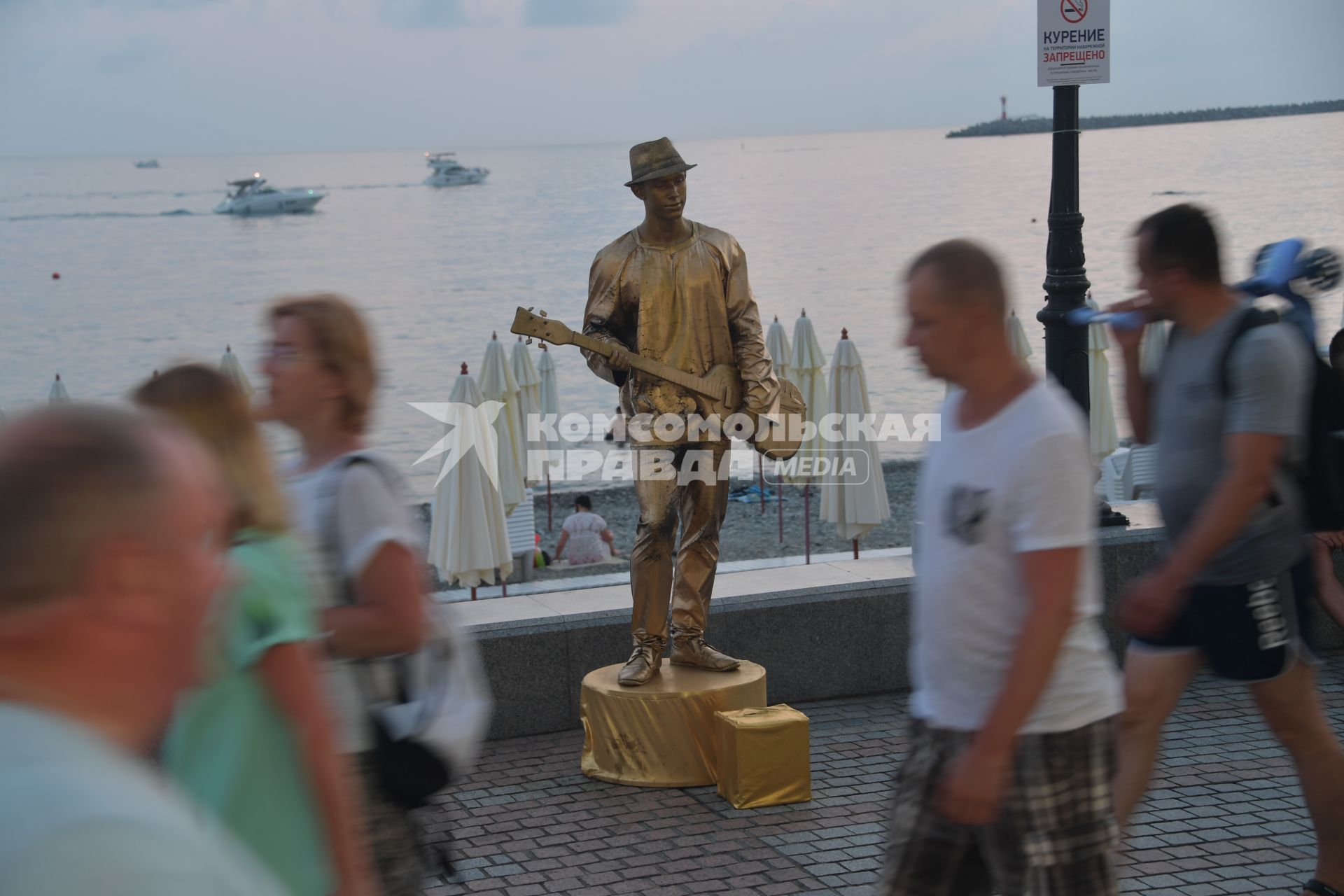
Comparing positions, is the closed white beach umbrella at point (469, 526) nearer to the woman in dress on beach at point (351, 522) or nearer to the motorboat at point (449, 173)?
the woman in dress on beach at point (351, 522)

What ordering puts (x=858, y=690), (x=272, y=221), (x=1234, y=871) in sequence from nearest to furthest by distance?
(x=1234, y=871) → (x=858, y=690) → (x=272, y=221)

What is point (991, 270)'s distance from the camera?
284cm

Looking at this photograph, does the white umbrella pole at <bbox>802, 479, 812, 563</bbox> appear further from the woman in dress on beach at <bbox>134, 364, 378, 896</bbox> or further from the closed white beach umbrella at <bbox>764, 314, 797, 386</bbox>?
the woman in dress on beach at <bbox>134, 364, 378, 896</bbox>

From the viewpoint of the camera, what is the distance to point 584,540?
1412cm

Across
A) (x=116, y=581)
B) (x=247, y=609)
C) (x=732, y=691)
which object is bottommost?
(x=732, y=691)

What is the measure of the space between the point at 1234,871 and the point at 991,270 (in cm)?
275

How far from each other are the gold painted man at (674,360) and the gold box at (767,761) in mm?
539

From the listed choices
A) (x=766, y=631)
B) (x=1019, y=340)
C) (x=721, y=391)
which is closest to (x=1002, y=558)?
(x=721, y=391)

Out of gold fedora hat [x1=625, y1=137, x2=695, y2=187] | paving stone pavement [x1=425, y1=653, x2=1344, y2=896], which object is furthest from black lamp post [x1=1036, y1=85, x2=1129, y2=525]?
gold fedora hat [x1=625, y1=137, x2=695, y2=187]

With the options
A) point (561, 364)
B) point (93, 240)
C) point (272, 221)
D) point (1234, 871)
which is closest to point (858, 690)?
point (1234, 871)

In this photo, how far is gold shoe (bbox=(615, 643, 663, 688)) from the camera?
593 centimetres

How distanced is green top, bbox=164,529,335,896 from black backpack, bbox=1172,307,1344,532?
242 cm

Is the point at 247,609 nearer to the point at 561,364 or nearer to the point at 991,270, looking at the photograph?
the point at 991,270

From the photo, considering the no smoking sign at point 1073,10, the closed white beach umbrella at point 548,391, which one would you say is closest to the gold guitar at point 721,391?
the no smoking sign at point 1073,10
